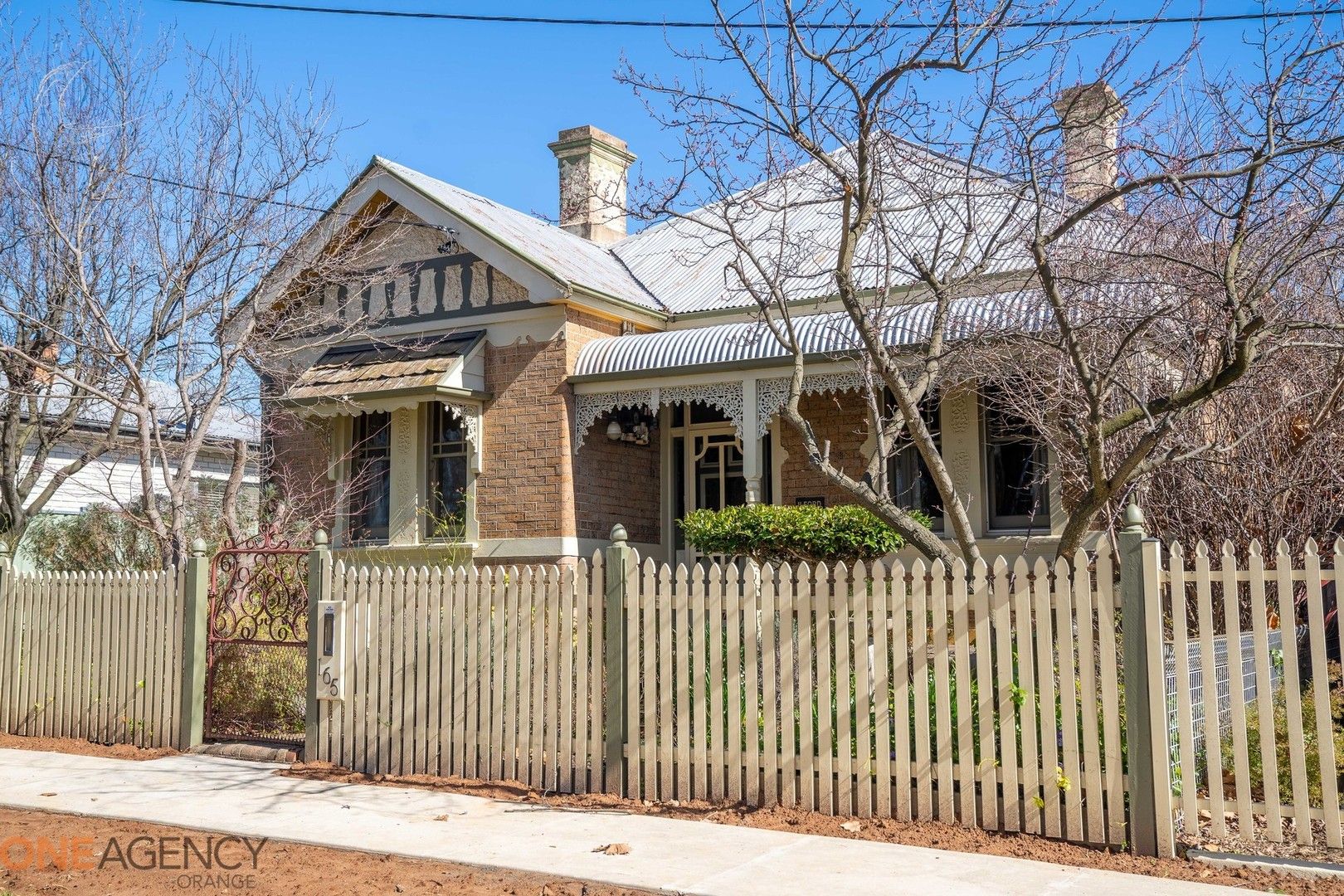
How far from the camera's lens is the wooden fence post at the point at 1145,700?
6.05 m

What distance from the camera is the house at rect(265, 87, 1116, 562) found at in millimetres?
13977

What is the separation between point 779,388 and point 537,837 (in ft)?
26.5

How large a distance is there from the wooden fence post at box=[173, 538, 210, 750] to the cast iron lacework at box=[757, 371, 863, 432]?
6.32m

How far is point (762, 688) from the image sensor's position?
7309 mm

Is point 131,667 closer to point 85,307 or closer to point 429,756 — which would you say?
point 429,756

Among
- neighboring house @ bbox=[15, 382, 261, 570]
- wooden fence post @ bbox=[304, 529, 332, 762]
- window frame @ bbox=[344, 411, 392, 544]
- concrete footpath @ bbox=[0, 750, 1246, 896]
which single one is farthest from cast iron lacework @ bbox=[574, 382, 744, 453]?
concrete footpath @ bbox=[0, 750, 1246, 896]

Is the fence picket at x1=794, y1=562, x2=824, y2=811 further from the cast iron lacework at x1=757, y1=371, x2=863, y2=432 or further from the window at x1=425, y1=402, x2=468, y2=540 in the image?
the window at x1=425, y1=402, x2=468, y2=540

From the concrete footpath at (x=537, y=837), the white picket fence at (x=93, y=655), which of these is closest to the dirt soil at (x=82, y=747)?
the white picket fence at (x=93, y=655)

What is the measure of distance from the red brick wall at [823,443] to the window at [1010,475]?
1523 millimetres

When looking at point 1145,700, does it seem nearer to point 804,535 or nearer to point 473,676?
point 473,676

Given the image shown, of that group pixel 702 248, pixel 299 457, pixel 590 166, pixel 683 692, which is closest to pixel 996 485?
pixel 702 248

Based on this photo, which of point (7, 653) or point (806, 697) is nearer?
point (806, 697)

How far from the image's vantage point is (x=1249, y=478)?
9789 mm

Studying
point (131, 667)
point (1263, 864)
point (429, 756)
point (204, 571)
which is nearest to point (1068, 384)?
point (1263, 864)
